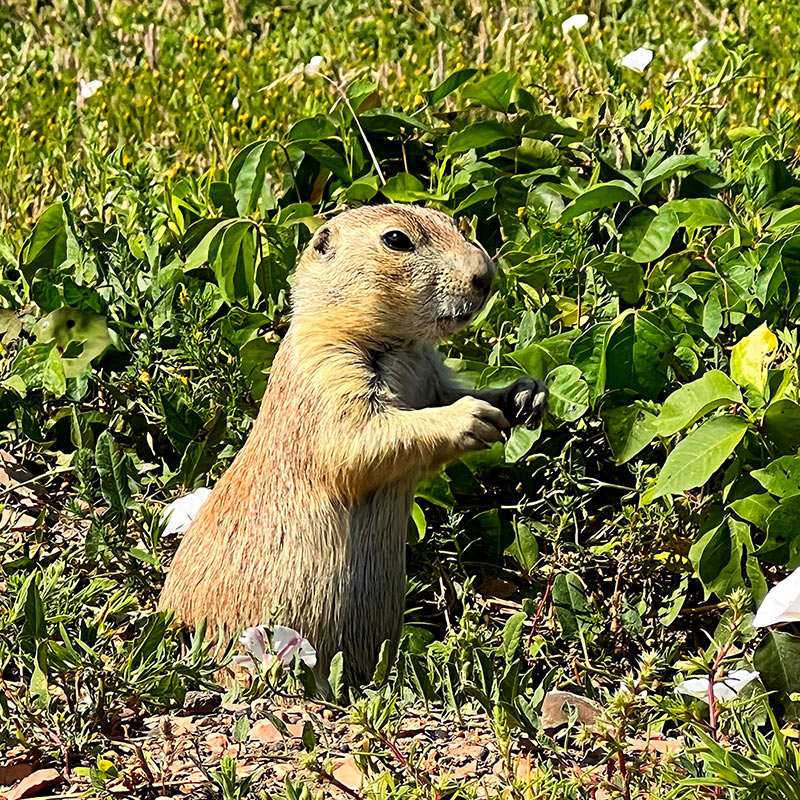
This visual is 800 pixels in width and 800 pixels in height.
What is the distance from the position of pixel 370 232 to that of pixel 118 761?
4.41 ft

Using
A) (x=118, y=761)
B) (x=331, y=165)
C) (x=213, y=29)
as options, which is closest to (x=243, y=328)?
(x=331, y=165)

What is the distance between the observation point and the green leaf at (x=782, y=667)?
10.2 feet

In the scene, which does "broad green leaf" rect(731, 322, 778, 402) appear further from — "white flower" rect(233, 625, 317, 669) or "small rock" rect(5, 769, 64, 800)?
"small rock" rect(5, 769, 64, 800)

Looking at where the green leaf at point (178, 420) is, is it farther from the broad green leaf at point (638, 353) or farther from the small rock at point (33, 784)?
the small rock at point (33, 784)

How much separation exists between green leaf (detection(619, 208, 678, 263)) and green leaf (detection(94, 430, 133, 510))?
1.66 meters

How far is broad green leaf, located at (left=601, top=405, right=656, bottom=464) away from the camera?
3.73m

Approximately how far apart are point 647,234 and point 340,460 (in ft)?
5.03

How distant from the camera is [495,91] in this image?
4805 millimetres

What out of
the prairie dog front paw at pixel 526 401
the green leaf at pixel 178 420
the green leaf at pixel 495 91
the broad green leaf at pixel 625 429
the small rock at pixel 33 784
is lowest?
the small rock at pixel 33 784

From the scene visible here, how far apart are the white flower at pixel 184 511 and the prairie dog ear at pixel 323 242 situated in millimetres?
759

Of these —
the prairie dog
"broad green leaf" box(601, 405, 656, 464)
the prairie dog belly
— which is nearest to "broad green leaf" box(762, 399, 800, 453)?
"broad green leaf" box(601, 405, 656, 464)

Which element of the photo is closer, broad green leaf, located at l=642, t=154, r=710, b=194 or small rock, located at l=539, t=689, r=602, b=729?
small rock, located at l=539, t=689, r=602, b=729

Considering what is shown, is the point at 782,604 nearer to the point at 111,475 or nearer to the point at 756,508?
the point at 756,508

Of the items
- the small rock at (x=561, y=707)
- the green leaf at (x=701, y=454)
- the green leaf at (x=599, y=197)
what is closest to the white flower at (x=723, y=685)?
the small rock at (x=561, y=707)
